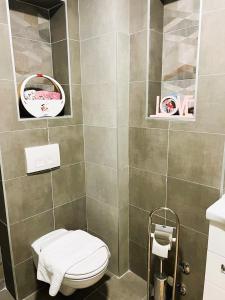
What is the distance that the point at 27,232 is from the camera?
1.65 meters

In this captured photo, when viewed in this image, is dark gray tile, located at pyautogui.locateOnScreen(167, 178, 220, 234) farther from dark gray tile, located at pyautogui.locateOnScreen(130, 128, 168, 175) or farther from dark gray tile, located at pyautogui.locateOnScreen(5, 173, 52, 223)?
dark gray tile, located at pyautogui.locateOnScreen(5, 173, 52, 223)

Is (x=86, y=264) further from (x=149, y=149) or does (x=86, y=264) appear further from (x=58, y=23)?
(x=58, y=23)

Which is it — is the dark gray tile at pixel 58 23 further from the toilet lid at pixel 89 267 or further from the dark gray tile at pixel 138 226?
the toilet lid at pixel 89 267

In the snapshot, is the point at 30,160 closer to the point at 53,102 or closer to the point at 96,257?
the point at 53,102

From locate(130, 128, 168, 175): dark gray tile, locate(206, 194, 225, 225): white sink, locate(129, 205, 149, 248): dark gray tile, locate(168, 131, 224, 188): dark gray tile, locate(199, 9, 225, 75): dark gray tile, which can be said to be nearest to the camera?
locate(206, 194, 225, 225): white sink

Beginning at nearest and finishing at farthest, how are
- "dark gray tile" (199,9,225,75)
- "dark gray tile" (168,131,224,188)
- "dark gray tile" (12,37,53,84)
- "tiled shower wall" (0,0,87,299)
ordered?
"dark gray tile" (199,9,225,75) < "dark gray tile" (168,131,224,188) < "tiled shower wall" (0,0,87,299) < "dark gray tile" (12,37,53,84)

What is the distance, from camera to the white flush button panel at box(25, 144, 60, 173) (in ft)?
5.15

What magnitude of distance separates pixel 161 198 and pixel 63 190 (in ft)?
2.58

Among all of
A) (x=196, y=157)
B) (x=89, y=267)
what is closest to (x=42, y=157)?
(x=89, y=267)

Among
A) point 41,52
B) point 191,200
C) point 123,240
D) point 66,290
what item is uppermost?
point 41,52

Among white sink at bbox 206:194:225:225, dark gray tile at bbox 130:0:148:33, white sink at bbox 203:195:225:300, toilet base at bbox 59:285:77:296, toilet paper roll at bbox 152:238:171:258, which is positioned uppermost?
dark gray tile at bbox 130:0:148:33

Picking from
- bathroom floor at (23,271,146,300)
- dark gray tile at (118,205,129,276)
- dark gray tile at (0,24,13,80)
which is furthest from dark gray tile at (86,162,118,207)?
dark gray tile at (0,24,13,80)

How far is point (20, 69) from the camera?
5.50 ft

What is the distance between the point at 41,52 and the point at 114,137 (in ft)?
2.97
